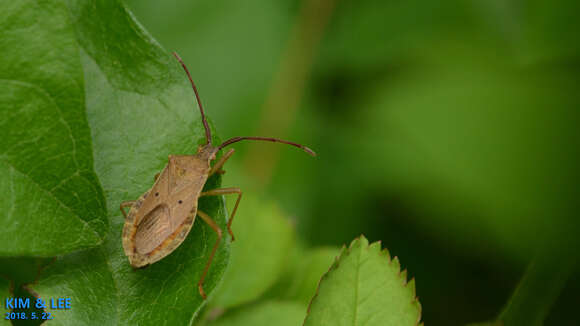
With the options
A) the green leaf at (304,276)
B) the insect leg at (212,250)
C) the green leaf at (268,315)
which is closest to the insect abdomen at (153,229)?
the insect leg at (212,250)

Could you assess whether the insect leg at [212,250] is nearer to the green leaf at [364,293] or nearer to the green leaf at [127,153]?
the green leaf at [127,153]

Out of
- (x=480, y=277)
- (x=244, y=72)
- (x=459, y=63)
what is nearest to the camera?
(x=480, y=277)

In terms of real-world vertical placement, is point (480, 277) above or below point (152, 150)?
below

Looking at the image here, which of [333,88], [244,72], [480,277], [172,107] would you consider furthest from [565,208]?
[244,72]

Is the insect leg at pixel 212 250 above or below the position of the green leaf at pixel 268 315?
above

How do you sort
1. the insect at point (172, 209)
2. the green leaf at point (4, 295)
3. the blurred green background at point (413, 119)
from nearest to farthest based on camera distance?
1. the green leaf at point (4, 295)
2. the insect at point (172, 209)
3. the blurred green background at point (413, 119)

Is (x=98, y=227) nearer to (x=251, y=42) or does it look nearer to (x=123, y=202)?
(x=123, y=202)

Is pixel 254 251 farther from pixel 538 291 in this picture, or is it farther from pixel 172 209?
pixel 538 291
